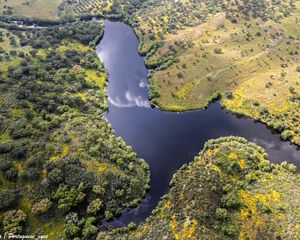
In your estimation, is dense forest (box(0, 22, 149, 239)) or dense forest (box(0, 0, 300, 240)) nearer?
dense forest (box(0, 0, 300, 240))

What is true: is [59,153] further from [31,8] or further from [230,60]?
[31,8]

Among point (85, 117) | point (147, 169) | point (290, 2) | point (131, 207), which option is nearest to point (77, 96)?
point (85, 117)

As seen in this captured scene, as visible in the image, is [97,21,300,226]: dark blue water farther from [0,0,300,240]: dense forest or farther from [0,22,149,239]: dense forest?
[0,22,149,239]: dense forest

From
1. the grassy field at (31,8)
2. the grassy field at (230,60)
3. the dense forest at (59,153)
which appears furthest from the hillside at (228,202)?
the grassy field at (31,8)

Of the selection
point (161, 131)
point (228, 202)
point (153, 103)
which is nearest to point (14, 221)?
point (161, 131)

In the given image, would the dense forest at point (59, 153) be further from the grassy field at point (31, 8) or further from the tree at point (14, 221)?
the grassy field at point (31, 8)

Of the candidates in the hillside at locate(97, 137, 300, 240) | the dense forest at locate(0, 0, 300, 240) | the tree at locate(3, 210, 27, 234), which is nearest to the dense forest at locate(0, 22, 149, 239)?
the tree at locate(3, 210, 27, 234)

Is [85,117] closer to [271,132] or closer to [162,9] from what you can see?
[271,132]
